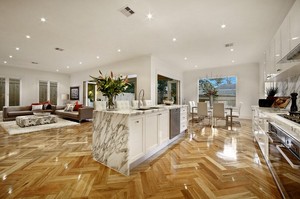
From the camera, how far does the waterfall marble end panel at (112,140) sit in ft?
6.45

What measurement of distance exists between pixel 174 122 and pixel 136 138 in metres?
1.47

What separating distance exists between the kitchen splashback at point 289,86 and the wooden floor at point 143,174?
148 centimetres

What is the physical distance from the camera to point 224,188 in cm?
167

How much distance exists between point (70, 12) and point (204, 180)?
12.8ft

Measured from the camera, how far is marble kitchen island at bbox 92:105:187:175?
196 cm

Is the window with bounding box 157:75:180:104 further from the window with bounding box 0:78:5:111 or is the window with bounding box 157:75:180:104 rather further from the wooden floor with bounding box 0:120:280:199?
the window with bounding box 0:78:5:111

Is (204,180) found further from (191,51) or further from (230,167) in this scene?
(191,51)

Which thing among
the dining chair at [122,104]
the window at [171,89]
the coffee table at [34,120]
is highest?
the window at [171,89]

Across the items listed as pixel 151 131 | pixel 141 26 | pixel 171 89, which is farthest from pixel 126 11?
pixel 171 89

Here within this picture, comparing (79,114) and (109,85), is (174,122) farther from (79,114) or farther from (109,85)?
(79,114)

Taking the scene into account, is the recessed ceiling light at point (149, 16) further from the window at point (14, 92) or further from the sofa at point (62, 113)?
the window at point (14, 92)

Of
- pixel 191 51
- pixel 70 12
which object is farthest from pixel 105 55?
pixel 191 51

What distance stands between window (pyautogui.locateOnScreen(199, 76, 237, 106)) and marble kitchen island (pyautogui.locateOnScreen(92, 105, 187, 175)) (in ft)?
18.4

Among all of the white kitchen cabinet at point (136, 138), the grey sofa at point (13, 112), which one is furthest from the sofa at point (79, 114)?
the white kitchen cabinet at point (136, 138)
